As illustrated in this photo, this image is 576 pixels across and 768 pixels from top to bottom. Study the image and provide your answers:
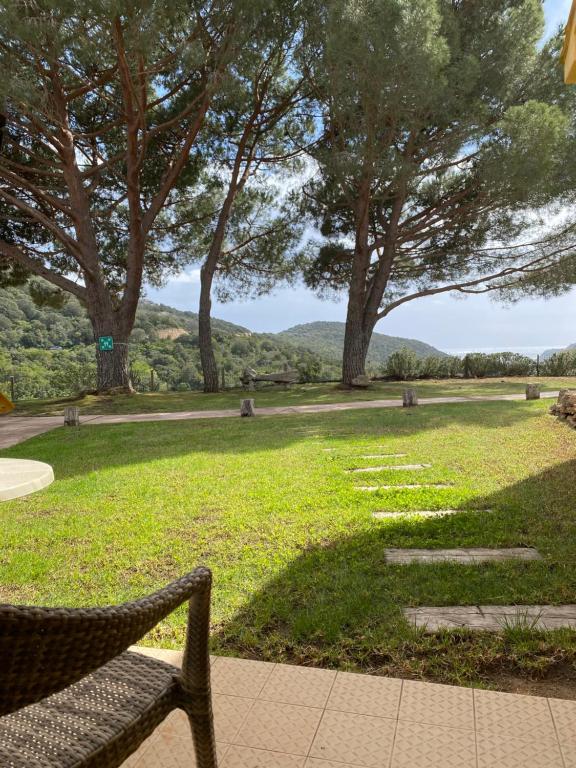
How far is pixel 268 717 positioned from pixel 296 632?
46 cm

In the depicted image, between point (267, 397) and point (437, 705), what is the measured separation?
962cm

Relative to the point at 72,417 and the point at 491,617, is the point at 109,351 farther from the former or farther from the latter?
the point at 491,617

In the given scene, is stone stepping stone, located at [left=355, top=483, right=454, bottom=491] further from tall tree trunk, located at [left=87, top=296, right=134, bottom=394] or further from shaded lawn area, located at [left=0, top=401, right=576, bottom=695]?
tall tree trunk, located at [left=87, top=296, right=134, bottom=394]

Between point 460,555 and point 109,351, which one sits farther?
point 109,351

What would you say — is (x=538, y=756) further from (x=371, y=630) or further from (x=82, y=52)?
(x=82, y=52)

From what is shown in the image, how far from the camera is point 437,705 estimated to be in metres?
1.49

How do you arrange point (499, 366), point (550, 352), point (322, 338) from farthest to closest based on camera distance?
point (322, 338) < point (550, 352) < point (499, 366)

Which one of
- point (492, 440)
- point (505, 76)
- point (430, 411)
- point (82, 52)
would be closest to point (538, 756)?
point (492, 440)

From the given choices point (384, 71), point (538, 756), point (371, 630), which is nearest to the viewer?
point (538, 756)

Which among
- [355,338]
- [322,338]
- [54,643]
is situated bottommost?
[54,643]

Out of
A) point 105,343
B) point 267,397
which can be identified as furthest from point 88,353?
point 267,397

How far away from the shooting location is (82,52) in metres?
8.12

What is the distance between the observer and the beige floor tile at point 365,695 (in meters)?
1.47

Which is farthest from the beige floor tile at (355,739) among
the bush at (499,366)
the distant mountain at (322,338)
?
the distant mountain at (322,338)
